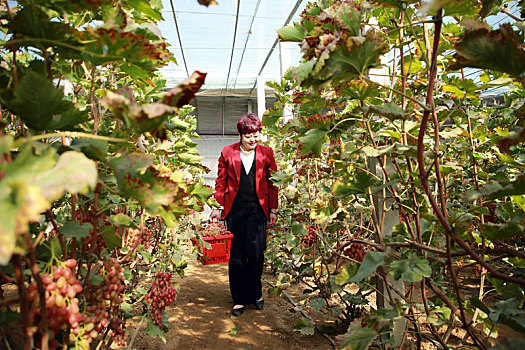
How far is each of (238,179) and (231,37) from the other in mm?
5206

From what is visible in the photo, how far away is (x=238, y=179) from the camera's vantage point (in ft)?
9.90

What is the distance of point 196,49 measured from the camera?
26.3 feet

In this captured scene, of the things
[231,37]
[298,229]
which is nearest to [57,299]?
[298,229]

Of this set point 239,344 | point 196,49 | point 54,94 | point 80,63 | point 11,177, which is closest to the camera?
point 11,177

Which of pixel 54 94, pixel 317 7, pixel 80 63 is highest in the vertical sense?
pixel 317 7

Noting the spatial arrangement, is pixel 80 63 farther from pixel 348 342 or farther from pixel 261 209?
pixel 261 209

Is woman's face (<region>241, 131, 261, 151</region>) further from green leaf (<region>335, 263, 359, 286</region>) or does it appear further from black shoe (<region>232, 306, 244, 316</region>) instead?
green leaf (<region>335, 263, 359, 286</region>)

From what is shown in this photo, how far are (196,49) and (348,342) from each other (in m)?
8.03

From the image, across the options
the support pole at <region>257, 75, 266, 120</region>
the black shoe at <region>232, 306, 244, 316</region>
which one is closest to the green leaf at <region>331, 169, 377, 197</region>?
the black shoe at <region>232, 306, 244, 316</region>

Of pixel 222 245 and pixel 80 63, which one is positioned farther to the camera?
pixel 222 245

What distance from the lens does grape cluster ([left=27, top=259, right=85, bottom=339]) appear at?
0.66 m

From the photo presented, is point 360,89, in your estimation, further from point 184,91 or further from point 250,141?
point 250,141

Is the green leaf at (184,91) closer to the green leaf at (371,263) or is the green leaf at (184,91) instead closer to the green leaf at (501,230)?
the green leaf at (371,263)

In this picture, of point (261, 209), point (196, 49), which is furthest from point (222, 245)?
point (196, 49)
